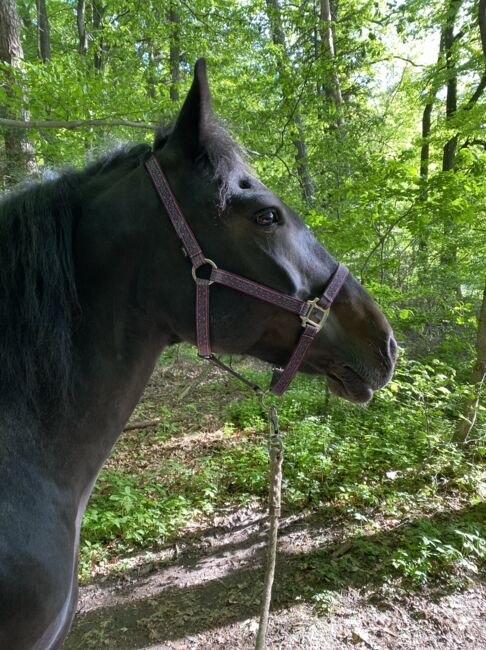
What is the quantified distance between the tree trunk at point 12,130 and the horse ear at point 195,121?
5.31 meters

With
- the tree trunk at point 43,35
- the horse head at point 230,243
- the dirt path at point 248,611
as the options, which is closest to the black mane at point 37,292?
the horse head at point 230,243

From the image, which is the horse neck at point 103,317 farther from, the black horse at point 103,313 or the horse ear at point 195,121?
the horse ear at point 195,121

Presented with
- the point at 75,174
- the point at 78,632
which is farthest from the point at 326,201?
the point at 78,632

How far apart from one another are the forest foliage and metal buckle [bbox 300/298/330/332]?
3534 millimetres

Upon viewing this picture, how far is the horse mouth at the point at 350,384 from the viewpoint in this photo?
1588 millimetres

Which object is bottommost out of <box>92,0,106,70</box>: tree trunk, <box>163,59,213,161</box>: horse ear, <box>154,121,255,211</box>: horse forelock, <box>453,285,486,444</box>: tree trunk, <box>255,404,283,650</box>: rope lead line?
<box>453,285,486,444</box>: tree trunk

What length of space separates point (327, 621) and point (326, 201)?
18.1 feet

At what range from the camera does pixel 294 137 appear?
6016mm

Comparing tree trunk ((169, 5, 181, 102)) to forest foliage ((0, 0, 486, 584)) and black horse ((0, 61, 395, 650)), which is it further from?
black horse ((0, 61, 395, 650))

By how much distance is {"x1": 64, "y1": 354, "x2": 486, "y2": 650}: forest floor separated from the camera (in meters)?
2.97

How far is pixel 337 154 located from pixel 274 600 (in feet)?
19.3

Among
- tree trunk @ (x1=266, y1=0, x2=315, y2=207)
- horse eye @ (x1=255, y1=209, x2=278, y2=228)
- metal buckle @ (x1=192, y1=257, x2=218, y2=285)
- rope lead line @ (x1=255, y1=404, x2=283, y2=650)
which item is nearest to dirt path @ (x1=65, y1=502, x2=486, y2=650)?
rope lead line @ (x1=255, y1=404, x2=283, y2=650)

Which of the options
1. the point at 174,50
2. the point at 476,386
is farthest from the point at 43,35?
the point at 476,386

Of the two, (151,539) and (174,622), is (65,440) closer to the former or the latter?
(174,622)
